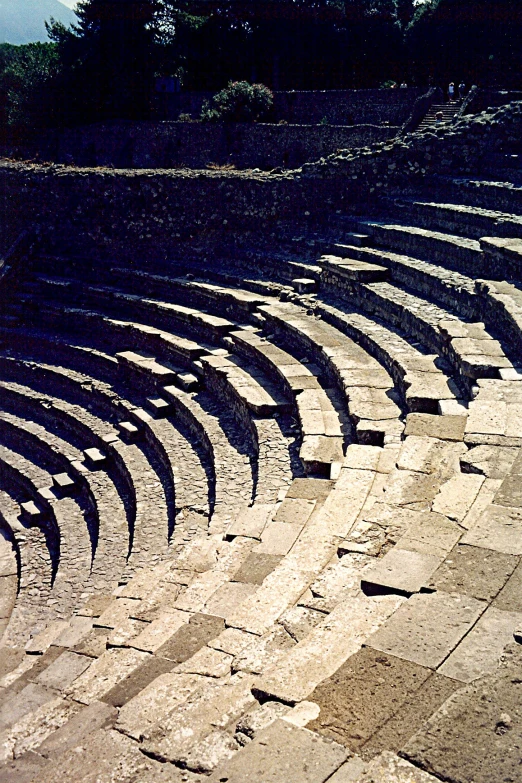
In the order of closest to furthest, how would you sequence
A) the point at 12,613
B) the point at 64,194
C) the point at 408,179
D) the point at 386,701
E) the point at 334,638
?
the point at 386,701 < the point at 334,638 < the point at 12,613 < the point at 408,179 < the point at 64,194

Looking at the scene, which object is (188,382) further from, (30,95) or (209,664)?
(30,95)

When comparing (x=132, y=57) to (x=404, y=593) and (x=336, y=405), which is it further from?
(x=404, y=593)

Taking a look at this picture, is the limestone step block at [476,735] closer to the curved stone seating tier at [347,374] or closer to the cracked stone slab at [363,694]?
the cracked stone slab at [363,694]

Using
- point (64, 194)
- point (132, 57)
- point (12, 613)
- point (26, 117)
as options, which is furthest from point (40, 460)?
point (132, 57)

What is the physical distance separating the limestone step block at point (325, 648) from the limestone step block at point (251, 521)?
8.67 feet

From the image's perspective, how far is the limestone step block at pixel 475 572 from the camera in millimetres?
4254

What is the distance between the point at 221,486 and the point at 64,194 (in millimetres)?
11400

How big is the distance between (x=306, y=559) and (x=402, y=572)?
45.4 inches

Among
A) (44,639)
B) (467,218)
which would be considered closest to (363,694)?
(44,639)

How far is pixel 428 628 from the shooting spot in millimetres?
3955

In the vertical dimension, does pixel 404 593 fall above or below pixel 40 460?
above

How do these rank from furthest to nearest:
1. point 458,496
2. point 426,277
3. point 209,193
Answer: point 209,193 < point 426,277 < point 458,496

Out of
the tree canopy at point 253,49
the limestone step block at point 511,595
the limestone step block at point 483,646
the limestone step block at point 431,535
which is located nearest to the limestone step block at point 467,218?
the limestone step block at point 431,535

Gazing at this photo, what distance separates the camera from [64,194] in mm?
17922
